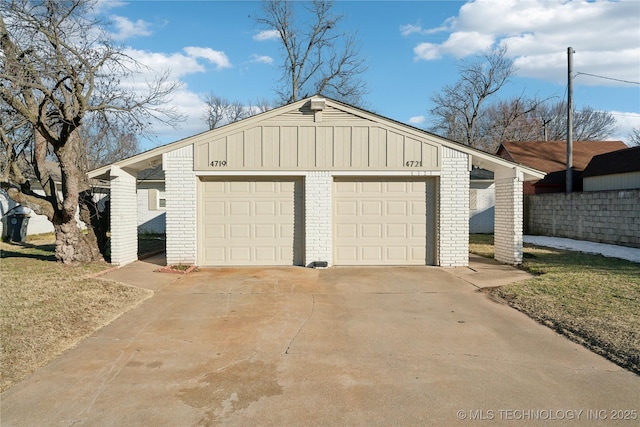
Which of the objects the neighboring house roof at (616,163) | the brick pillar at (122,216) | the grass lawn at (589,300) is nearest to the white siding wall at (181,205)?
the brick pillar at (122,216)

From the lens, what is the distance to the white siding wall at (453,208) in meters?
9.71

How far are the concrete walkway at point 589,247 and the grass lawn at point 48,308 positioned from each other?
1179 cm

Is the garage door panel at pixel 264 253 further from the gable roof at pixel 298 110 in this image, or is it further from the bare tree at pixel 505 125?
the bare tree at pixel 505 125

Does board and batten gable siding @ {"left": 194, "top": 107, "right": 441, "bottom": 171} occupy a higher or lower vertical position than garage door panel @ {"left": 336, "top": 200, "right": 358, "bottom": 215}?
higher

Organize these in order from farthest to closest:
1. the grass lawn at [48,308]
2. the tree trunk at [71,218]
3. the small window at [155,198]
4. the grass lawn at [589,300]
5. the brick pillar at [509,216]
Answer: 1. the small window at [155,198]
2. the brick pillar at [509,216]
3. the tree trunk at [71,218]
4. the grass lawn at [589,300]
5. the grass lawn at [48,308]

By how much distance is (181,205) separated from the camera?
9.59 metres

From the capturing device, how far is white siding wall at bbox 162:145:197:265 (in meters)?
9.59

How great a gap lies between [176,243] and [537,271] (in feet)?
26.9

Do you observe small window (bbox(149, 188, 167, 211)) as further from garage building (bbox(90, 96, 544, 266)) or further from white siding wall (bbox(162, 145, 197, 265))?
white siding wall (bbox(162, 145, 197, 265))

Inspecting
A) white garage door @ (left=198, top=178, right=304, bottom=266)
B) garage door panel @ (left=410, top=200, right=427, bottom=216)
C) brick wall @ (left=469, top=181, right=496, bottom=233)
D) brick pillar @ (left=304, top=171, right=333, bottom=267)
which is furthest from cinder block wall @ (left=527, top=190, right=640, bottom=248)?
white garage door @ (left=198, top=178, right=304, bottom=266)

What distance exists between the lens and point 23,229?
16188mm

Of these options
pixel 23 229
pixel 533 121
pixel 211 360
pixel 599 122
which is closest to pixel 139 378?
pixel 211 360

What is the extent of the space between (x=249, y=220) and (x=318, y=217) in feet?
5.55

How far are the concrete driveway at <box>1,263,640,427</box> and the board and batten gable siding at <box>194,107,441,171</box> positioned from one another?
4.06 meters
